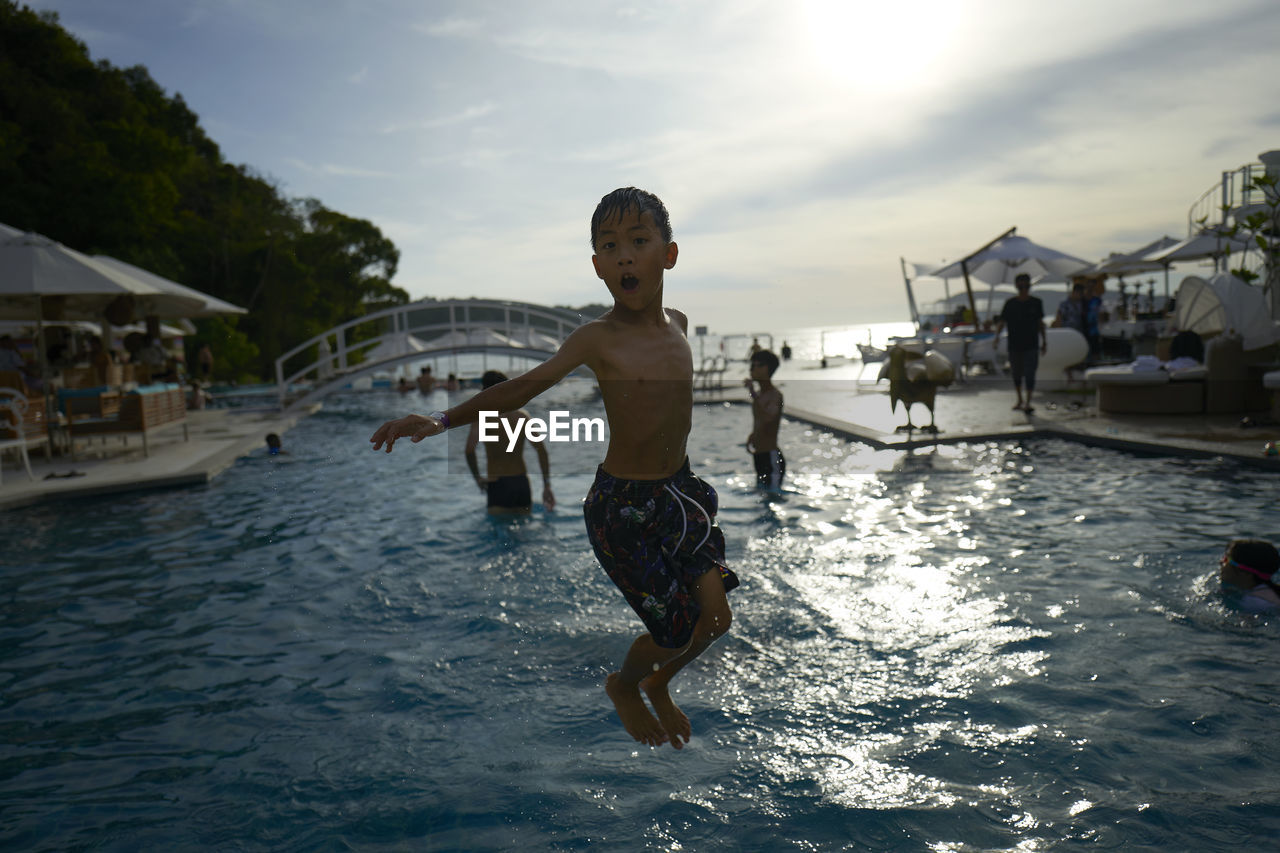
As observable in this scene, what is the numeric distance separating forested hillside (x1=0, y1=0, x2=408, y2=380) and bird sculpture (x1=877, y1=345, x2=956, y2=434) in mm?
23760

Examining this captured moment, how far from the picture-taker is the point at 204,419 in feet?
64.6

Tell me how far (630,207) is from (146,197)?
28477 millimetres

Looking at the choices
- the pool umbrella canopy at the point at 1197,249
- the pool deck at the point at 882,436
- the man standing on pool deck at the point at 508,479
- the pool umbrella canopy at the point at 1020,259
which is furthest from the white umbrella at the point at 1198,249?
the man standing on pool deck at the point at 508,479

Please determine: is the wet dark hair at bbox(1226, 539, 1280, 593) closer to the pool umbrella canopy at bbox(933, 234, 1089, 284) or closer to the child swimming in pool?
the child swimming in pool

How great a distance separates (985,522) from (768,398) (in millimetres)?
2483

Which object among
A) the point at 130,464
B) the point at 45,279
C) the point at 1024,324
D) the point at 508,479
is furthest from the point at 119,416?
the point at 1024,324

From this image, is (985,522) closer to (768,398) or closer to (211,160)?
(768,398)

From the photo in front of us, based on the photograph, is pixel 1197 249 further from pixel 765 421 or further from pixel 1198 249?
pixel 765 421

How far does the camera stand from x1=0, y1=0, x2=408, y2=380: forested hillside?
23.6 meters

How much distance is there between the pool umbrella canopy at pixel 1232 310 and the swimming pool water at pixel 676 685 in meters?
5.10

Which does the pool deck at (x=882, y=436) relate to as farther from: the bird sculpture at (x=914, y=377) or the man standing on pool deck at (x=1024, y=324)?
the man standing on pool deck at (x=1024, y=324)

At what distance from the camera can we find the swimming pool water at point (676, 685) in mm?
3430

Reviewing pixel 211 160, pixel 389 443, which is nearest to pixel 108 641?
pixel 389 443

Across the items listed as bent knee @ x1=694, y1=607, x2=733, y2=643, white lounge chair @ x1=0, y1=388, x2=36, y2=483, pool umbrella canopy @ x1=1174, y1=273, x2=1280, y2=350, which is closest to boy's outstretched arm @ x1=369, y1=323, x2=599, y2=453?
bent knee @ x1=694, y1=607, x2=733, y2=643
